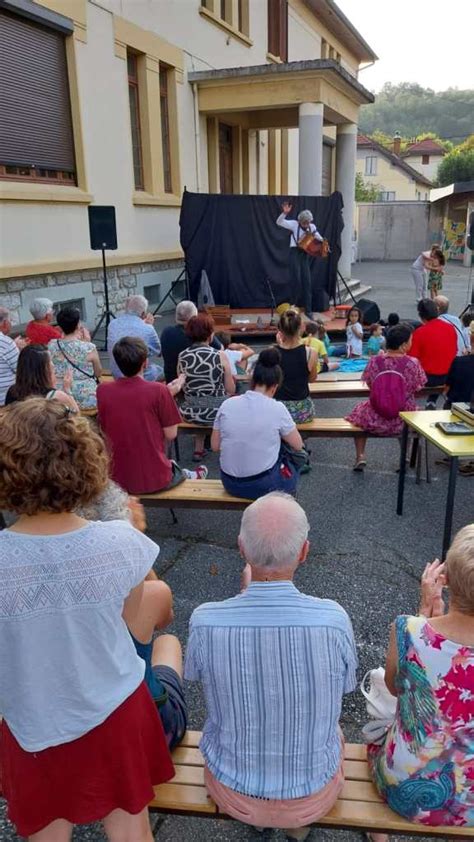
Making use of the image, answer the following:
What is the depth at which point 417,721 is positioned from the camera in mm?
1604

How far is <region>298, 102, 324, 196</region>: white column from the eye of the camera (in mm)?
11977

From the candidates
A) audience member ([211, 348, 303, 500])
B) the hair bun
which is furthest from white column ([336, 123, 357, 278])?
audience member ([211, 348, 303, 500])

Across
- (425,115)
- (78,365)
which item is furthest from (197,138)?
(425,115)

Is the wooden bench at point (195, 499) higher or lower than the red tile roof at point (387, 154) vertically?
lower

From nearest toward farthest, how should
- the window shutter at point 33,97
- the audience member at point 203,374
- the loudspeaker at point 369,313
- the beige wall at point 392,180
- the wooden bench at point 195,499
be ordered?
the wooden bench at point 195,499
the audience member at point 203,374
the window shutter at point 33,97
the loudspeaker at point 369,313
the beige wall at point 392,180

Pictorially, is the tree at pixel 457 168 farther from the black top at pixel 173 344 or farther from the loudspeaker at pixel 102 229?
the black top at pixel 173 344

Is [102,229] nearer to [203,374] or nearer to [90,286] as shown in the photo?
[90,286]

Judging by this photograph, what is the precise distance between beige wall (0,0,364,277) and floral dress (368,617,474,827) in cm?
779

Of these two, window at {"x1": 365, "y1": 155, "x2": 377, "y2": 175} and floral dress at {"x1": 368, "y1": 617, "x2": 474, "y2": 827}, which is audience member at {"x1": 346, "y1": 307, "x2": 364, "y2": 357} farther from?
window at {"x1": 365, "y1": 155, "x2": 377, "y2": 175}

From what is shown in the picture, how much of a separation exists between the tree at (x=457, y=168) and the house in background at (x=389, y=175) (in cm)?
209

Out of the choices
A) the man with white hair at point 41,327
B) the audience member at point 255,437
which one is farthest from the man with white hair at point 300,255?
the audience member at point 255,437

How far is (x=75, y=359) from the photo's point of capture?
16.4ft

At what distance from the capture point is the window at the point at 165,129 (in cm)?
1227

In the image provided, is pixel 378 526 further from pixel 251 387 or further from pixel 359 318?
pixel 359 318
